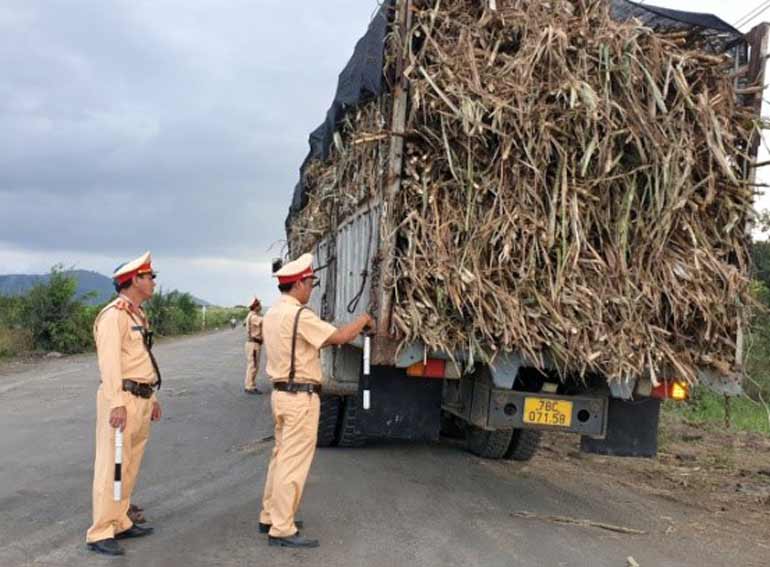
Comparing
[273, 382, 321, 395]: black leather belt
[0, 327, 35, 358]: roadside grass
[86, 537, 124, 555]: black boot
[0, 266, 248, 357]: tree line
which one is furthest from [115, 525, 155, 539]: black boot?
[0, 266, 248, 357]: tree line

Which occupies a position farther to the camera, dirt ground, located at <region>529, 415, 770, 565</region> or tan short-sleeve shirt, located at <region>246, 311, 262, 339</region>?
tan short-sleeve shirt, located at <region>246, 311, 262, 339</region>

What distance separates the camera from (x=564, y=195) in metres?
5.51

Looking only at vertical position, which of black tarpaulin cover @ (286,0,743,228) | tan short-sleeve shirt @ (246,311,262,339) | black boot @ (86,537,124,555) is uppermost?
black tarpaulin cover @ (286,0,743,228)

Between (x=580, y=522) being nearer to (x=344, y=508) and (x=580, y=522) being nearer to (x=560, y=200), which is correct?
(x=344, y=508)

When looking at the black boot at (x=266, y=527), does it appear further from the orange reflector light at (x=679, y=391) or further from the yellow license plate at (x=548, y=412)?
the orange reflector light at (x=679, y=391)

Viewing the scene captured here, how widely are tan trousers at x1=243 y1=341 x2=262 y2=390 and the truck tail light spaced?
27.8 feet

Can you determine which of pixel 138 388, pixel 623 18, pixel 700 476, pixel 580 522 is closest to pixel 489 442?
pixel 700 476

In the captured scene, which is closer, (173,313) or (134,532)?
(134,532)

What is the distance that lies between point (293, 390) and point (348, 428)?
286cm

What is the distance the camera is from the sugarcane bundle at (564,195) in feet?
17.8

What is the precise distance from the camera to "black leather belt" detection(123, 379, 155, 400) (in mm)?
5117

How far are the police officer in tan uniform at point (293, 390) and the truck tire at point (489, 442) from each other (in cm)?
301

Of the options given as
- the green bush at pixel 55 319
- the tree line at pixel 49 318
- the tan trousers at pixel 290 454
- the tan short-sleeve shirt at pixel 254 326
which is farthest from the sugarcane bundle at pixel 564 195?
the green bush at pixel 55 319

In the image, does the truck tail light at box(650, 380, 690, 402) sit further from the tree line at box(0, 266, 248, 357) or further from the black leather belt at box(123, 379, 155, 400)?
the tree line at box(0, 266, 248, 357)
